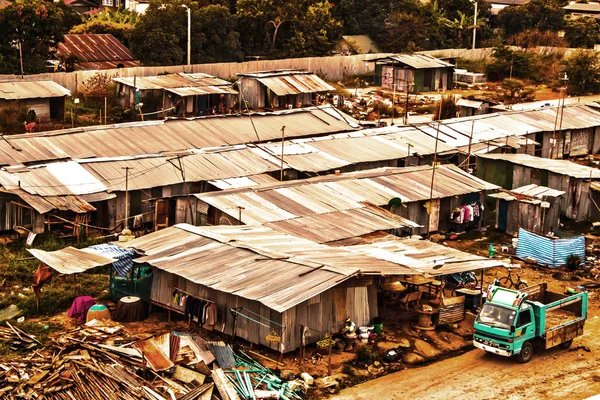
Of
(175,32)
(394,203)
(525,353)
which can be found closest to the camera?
(525,353)

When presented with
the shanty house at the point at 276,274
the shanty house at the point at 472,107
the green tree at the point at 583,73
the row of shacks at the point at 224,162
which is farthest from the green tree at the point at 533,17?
the shanty house at the point at 276,274

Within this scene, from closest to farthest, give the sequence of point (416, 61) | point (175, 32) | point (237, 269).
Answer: point (237, 269)
point (175, 32)
point (416, 61)

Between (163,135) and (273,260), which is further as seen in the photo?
(163,135)

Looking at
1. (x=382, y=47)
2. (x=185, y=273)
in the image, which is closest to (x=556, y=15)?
(x=382, y=47)

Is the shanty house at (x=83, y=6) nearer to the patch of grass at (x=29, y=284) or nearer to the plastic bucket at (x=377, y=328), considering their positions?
the patch of grass at (x=29, y=284)

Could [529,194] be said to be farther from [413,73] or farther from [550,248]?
[413,73]

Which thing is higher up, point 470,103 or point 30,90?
point 30,90

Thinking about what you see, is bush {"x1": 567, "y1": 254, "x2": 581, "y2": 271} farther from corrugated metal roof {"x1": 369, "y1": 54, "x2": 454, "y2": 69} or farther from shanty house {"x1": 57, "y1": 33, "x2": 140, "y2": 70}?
shanty house {"x1": 57, "y1": 33, "x2": 140, "y2": 70}

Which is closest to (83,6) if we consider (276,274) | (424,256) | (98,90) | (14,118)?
(98,90)
